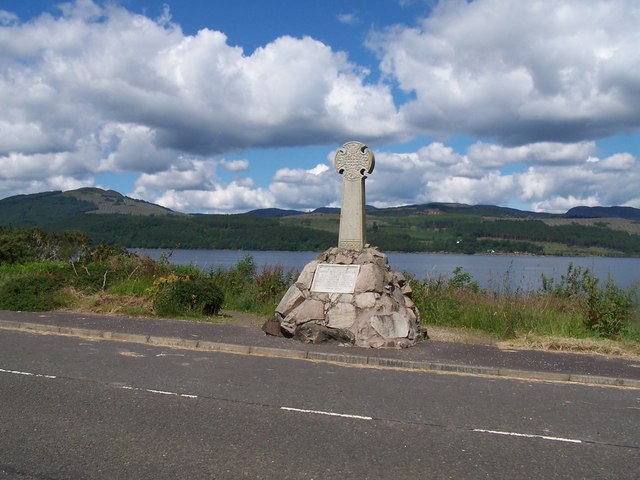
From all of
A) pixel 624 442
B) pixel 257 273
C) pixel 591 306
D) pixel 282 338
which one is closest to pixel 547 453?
pixel 624 442

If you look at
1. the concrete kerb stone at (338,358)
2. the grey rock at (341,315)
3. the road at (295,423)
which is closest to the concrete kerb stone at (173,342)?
the road at (295,423)

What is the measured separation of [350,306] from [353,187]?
2.75m

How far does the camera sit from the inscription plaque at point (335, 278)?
12.6 metres

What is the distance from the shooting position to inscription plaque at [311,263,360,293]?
1262 cm

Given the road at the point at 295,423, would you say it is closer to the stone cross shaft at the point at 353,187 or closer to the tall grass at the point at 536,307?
the stone cross shaft at the point at 353,187

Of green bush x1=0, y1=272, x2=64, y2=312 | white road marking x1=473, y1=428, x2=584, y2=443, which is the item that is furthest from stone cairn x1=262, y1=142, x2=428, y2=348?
green bush x1=0, y1=272, x2=64, y2=312

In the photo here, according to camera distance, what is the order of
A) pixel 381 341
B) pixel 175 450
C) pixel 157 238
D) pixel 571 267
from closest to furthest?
1. pixel 175 450
2. pixel 381 341
3. pixel 571 267
4. pixel 157 238

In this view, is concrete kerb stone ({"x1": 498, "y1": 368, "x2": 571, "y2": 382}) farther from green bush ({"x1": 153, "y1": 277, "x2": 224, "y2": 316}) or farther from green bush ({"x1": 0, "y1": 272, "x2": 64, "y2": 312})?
green bush ({"x1": 0, "y1": 272, "x2": 64, "y2": 312})

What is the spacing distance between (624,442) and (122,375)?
6312 mm

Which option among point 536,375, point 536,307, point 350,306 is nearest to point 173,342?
point 350,306

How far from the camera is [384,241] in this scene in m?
104

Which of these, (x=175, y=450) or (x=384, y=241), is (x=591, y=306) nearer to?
(x=175, y=450)

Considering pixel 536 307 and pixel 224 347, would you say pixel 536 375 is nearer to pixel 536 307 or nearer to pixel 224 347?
pixel 224 347

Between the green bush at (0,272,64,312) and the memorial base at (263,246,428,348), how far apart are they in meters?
6.55
